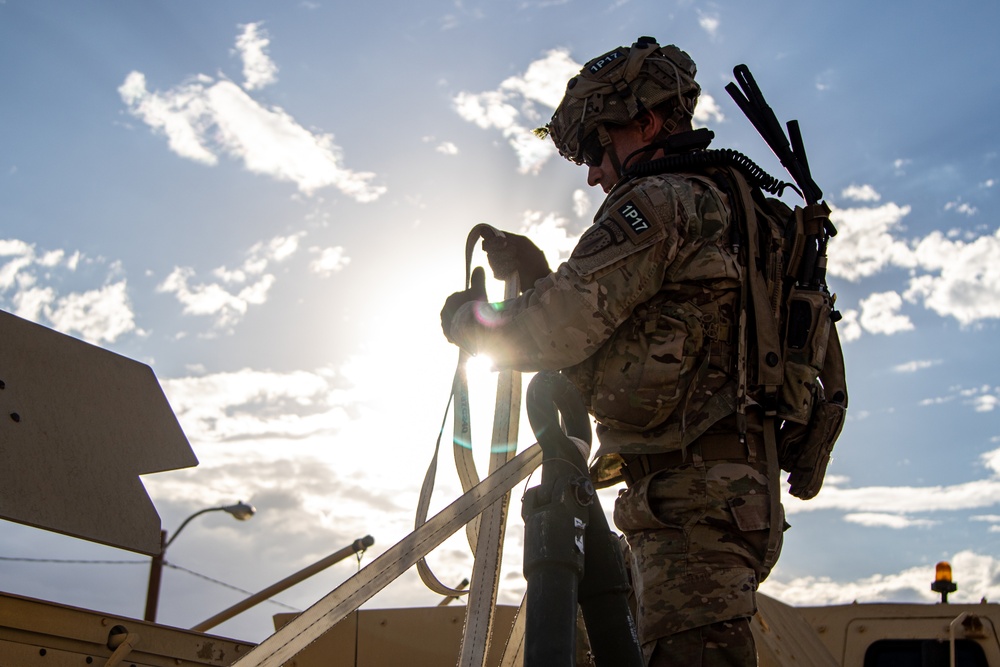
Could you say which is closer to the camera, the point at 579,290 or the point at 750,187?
A: the point at 579,290

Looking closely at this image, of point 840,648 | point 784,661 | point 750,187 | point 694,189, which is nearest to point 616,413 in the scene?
point 694,189

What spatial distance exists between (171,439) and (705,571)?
1.83 m

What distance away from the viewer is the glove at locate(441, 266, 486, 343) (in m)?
3.31

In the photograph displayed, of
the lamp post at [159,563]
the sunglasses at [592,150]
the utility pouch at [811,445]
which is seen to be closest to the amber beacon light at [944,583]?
the utility pouch at [811,445]

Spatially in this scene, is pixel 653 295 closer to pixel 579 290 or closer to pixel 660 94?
pixel 579 290

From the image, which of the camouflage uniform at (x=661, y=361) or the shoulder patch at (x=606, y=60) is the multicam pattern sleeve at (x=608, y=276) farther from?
the shoulder patch at (x=606, y=60)

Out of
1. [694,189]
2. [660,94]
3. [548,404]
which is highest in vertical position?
[660,94]

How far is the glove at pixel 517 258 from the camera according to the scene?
11.0 ft

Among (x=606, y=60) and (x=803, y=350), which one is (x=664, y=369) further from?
(x=606, y=60)

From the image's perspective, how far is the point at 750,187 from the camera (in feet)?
11.2

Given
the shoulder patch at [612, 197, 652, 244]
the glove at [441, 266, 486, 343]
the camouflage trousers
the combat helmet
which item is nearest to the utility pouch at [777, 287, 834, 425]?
the camouflage trousers

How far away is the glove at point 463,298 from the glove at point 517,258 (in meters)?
0.07

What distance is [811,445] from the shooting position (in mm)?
3271

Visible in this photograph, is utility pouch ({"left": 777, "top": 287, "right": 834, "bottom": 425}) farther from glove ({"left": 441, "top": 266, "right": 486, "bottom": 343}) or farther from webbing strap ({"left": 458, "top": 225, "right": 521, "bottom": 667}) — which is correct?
glove ({"left": 441, "top": 266, "right": 486, "bottom": 343})
